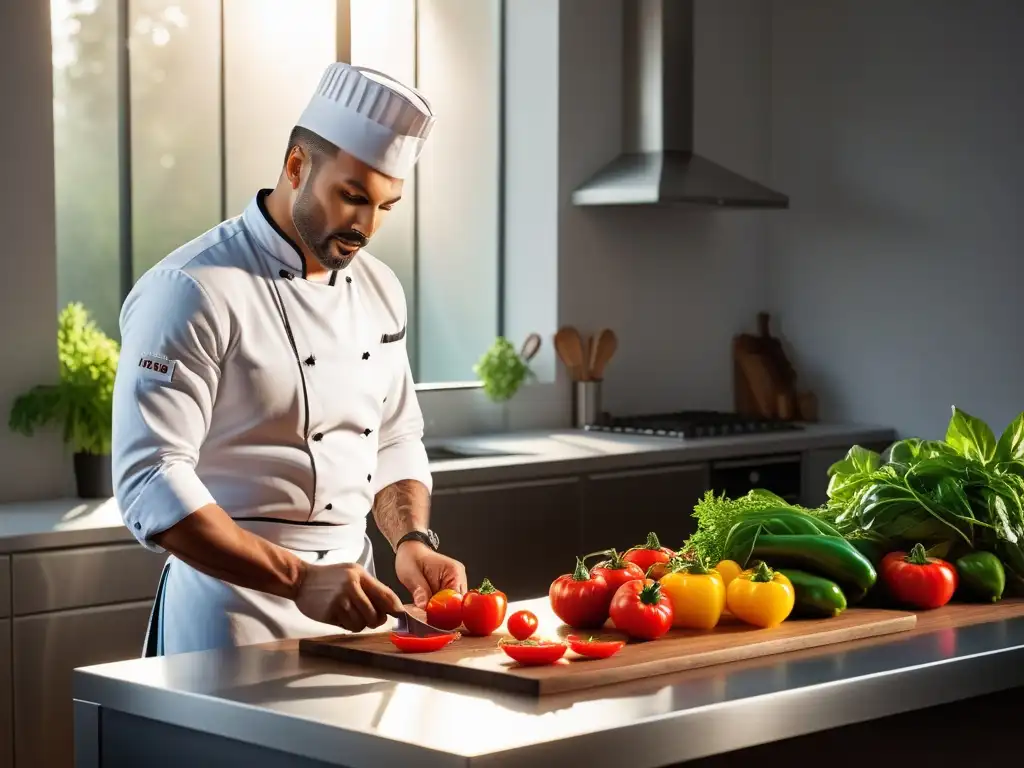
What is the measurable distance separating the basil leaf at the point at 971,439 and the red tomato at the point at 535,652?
104 centimetres

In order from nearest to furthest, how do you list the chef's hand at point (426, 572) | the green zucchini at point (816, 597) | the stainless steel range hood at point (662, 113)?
1. the green zucchini at point (816, 597)
2. the chef's hand at point (426, 572)
3. the stainless steel range hood at point (662, 113)

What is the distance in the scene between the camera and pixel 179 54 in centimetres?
421

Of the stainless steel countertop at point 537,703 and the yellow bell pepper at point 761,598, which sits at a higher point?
the yellow bell pepper at point 761,598

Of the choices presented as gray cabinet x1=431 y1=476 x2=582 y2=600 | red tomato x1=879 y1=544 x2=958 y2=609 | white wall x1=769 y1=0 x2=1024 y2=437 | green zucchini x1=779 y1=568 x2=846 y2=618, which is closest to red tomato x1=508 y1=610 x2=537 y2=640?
green zucchini x1=779 y1=568 x2=846 y2=618

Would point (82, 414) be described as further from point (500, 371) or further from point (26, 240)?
point (500, 371)

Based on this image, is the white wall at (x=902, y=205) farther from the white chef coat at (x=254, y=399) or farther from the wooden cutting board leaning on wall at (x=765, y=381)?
the white chef coat at (x=254, y=399)

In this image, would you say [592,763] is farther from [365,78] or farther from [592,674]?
[365,78]

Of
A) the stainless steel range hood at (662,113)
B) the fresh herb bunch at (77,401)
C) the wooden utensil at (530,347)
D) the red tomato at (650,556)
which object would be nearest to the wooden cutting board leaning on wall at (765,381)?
the stainless steel range hood at (662,113)

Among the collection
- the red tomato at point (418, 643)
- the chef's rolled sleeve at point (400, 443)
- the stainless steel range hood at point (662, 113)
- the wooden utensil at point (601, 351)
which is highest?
the stainless steel range hood at point (662, 113)

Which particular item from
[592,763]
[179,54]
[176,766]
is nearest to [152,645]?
[176,766]

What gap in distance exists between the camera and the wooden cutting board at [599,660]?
1705 millimetres

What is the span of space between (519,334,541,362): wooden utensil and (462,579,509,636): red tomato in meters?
3.13

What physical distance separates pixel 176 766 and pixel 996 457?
1.45m

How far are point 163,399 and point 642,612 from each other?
73 centimetres
